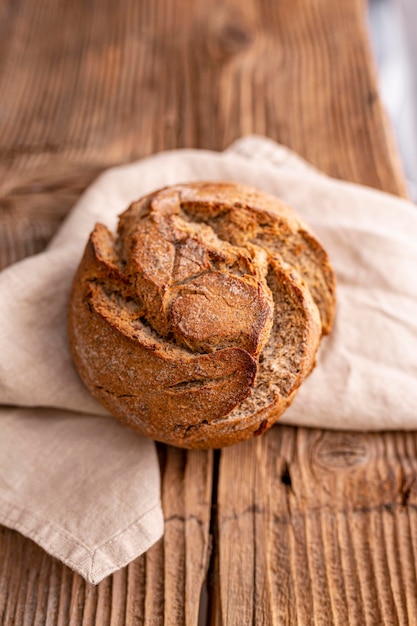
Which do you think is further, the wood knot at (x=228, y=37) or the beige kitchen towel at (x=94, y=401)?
the wood knot at (x=228, y=37)

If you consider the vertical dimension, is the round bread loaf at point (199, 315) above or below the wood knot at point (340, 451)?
above

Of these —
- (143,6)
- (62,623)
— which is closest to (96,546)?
(62,623)

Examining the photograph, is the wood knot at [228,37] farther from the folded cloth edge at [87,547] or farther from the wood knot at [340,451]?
the folded cloth edge at [87,547]

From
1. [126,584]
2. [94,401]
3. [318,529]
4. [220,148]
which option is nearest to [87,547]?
[126,584]

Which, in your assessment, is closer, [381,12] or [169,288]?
[169,288]

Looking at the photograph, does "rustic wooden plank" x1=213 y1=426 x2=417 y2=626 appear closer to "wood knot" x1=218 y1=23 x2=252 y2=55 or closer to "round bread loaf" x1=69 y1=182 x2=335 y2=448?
"round bread loaf" x1=69 y1=182 x2=335 y2=448

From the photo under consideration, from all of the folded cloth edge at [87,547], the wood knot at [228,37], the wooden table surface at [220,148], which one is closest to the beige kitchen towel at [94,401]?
the folded cloth edge at [87,547]

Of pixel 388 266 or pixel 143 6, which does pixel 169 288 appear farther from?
pixel 143 6
